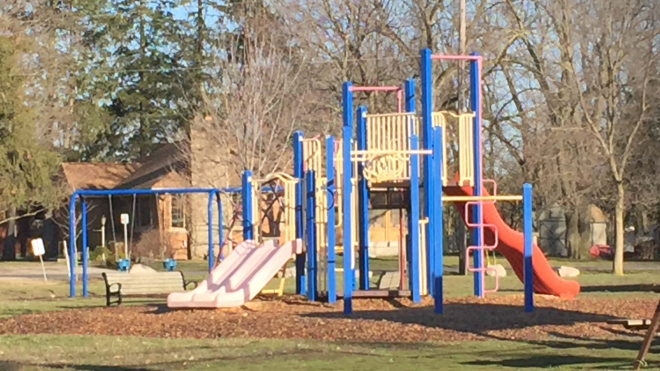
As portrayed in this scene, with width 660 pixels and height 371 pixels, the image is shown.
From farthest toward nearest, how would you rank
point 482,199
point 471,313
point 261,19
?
point 261,19
point 482,199
point 471,313

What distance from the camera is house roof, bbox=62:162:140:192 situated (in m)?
57.9

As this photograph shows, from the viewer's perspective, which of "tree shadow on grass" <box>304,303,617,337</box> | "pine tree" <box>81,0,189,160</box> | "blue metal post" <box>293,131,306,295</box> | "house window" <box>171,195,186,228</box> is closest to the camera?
"tree shadow on grass" <box>304,303,617,337</box>

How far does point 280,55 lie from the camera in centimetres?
4147

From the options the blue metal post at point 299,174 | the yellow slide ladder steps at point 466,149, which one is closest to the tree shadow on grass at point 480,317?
the yellow slide ladder steps at point 466,149

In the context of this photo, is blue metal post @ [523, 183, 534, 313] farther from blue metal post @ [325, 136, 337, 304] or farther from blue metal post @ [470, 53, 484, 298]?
blue metal post @ [325, 136, 337, 304]

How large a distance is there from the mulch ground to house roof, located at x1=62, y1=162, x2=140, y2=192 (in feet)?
123

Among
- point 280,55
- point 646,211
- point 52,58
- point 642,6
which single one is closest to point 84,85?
point 52,58

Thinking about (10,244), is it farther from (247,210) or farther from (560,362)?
(560,362)

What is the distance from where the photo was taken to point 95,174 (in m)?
59.9

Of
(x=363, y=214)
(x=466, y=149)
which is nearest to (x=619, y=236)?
(x=466, y=149)

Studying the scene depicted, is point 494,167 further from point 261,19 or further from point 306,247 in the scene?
point 306,247

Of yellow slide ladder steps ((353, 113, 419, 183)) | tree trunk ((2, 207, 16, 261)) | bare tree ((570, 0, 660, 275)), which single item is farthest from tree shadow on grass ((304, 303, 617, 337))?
tree trunk ((2, 207, 16, 261))

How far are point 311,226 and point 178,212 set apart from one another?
3509cm

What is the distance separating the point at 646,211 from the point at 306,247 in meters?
38.9
